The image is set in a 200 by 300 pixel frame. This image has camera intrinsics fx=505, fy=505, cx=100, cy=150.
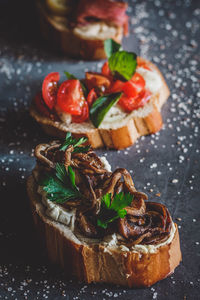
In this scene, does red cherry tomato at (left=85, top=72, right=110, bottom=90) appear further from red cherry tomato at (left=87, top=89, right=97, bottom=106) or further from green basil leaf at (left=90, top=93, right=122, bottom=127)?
green basil leaf at (left=90, top=93, right=122, bottom=127)

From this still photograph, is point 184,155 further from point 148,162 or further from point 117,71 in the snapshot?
point 117,71

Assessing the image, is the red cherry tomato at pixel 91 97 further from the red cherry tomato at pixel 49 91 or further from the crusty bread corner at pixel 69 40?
the crusty bread corner at pixel 69 40

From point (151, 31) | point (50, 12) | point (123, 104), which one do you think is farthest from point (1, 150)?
point (151, 31)

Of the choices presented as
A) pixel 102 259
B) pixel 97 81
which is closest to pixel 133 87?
pixel 97 81

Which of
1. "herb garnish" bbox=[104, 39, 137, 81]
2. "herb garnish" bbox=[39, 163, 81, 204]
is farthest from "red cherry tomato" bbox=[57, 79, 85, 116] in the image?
"herb garnish" bbox=[39, 163, 81, 204]

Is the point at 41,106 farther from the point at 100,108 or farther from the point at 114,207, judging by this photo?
the point at 114,207

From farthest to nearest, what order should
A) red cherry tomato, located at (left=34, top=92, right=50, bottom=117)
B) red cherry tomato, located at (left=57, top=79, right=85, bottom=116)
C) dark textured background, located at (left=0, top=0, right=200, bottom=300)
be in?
red cherry tomato, located at (left=34, top=92, right=50, bottom=117) < red cherry tomato, located at (left=57, top=79, right=85, bottom=116) < dark textured background, located at (left=0, top=0, right=200, bottom=300)
